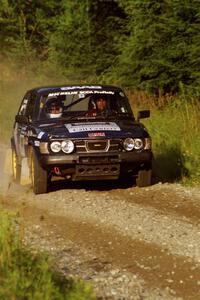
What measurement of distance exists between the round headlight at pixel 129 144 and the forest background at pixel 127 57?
1.47 m

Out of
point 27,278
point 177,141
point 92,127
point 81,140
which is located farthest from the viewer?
point 177,141

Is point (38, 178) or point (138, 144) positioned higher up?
point (138, 144)

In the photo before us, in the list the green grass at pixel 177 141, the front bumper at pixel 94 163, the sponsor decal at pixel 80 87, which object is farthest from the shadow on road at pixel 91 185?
the sponsor decal at pixel 80 87

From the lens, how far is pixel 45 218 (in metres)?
8.55

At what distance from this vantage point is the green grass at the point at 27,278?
14.9 ft

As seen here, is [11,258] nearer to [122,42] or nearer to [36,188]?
[36,188]

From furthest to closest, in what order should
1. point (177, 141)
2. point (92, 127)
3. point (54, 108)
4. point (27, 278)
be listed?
point (177, 141)
point (54, 108)
point (92, 127)
point (27, 278)

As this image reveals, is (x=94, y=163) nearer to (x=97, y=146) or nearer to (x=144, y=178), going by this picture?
(x=97, y=146)

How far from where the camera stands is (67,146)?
9781 millimetres

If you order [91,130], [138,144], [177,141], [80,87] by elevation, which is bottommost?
[177,141]

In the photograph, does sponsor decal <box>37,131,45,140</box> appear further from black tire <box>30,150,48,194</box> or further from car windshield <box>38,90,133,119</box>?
car windshield <box>38,90,133,119</box>

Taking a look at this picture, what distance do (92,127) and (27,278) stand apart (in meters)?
5.40

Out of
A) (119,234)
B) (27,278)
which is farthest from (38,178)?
(27,278)

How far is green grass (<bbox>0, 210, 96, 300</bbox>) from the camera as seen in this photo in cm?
454
